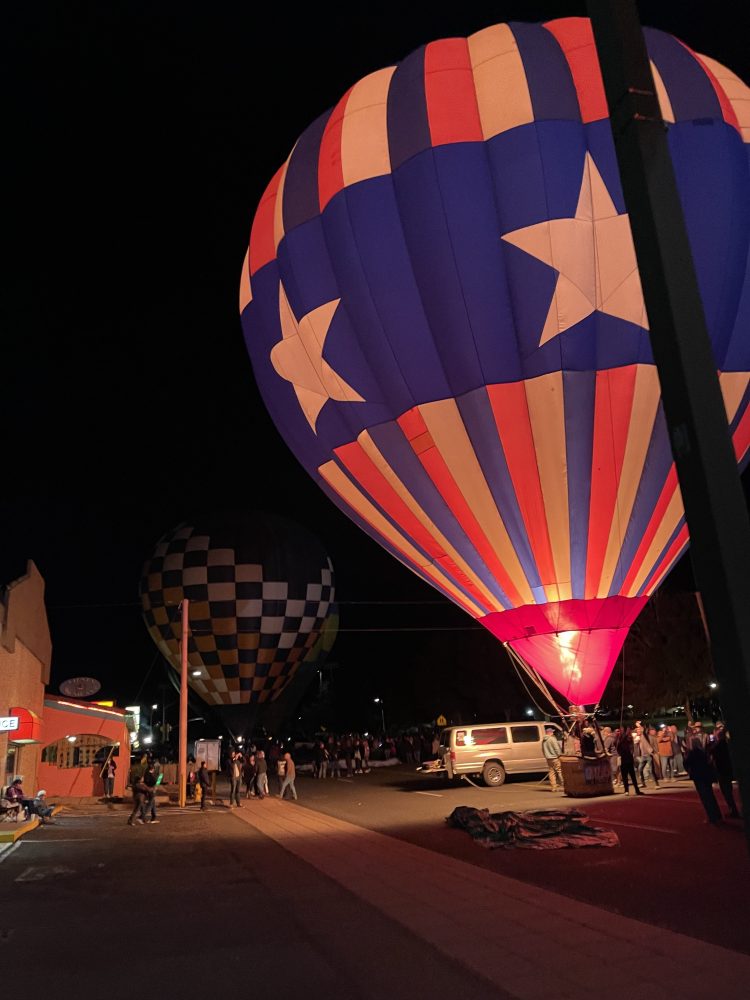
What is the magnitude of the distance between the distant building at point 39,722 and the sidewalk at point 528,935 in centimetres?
1237

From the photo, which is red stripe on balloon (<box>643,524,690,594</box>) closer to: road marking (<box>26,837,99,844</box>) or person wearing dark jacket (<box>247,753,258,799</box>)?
road marking (<box>26,837,99,844</box>)

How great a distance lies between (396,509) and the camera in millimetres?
13328

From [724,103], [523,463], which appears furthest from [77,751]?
[724,103]

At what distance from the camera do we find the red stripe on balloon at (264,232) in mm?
13578

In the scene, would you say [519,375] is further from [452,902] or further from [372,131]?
[452,902]

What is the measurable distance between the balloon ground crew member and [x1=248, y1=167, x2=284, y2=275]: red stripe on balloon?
11.9 metres

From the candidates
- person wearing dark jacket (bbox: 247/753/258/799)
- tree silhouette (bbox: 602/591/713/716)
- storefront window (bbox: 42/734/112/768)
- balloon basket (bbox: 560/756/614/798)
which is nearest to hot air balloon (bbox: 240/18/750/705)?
balloon basket (bbox: 560/756/614/798)

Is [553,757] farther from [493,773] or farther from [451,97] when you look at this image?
[451,97]

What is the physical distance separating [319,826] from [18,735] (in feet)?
31.5

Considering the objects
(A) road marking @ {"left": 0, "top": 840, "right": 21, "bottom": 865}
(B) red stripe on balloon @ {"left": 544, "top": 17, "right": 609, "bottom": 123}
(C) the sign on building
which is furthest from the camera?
(C) the sign on building

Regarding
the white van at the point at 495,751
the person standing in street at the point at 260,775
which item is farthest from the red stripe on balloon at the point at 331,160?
the person standing in street at the point at 260,775

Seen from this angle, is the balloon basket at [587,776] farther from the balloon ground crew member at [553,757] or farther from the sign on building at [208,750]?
the sign on building at [208,750]

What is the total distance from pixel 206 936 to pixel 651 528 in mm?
8497

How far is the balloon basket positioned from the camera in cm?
1425
